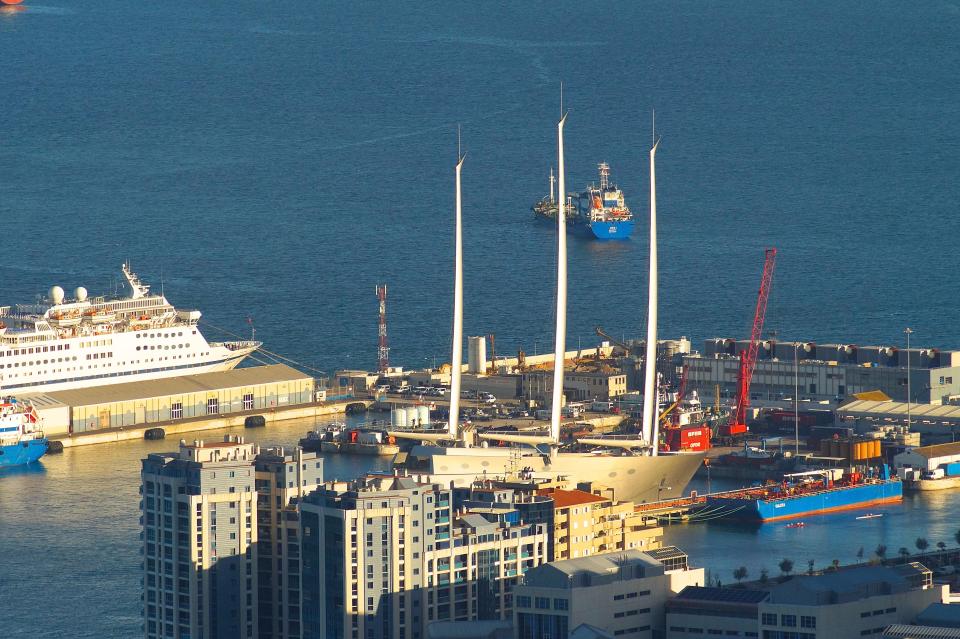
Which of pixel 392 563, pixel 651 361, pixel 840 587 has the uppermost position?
pixel 651 361

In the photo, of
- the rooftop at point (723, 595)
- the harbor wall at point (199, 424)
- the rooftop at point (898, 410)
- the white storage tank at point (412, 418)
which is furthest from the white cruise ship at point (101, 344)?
the rooftop at point (723, 595)

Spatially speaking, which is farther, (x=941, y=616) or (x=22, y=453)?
(x=22, y=453)

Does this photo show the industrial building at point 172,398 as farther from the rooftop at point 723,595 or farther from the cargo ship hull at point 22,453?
the rooftop at point 723,595

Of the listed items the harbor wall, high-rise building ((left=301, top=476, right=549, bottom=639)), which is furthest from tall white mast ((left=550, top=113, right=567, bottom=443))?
the harbor wall

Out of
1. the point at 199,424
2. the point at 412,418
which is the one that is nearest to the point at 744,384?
the point at 412,418

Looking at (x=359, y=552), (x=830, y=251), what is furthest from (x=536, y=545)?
(x=830, y=251)

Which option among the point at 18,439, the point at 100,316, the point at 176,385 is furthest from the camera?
the point at 100,316

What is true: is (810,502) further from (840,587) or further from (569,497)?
(840,587)

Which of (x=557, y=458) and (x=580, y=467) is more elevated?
(x=557, y=458)

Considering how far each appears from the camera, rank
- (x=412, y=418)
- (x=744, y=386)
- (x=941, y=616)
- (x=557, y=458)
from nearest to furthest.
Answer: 1. (x=941, y=616)
2. (x=557, y=458)
3. (x=412, y=418)
4. (x=744, y=386)
